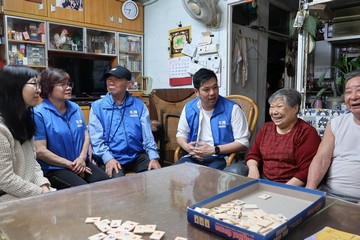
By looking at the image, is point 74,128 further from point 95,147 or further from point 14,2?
point 14,2

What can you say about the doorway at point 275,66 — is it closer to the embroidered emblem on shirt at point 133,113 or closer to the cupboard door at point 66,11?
the cupboard door at point 66,11

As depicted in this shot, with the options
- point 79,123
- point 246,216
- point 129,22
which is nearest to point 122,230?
point 246,216

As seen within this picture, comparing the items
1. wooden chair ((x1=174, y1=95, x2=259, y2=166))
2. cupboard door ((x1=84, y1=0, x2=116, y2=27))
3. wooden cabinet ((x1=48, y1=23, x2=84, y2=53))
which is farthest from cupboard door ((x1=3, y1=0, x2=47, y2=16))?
wooden chair ((x1=174, y1=95, x2=259, y2=166))

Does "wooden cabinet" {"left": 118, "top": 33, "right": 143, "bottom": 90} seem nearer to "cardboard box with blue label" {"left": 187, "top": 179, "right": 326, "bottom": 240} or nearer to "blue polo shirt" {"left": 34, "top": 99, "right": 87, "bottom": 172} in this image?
"blue polo shirt" {"left": 34, "top": 99, "right": 87, "bottom": 172}

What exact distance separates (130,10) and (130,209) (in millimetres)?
4470

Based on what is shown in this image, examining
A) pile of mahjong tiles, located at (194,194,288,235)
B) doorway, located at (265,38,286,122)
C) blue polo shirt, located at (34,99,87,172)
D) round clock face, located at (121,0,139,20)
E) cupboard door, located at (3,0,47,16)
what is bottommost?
pile of mahjong tiles, located at (194,194,288,235)

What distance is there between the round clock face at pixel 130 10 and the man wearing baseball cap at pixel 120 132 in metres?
2.96

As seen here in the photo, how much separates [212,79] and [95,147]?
1.02 metres

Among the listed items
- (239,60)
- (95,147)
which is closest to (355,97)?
(95,147)

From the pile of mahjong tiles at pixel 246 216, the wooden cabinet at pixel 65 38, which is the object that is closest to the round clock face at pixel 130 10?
the wooden cabinet at pixel 65 38

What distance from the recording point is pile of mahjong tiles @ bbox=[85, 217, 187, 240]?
823 mm

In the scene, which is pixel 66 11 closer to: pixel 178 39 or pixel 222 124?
pixel 178 39

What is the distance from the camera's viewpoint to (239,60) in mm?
3949

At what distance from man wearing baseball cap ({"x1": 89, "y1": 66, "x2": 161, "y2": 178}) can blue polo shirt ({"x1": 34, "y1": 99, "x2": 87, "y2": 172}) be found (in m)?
0.17
